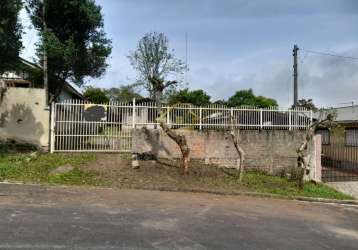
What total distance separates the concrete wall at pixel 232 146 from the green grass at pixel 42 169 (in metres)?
2.32

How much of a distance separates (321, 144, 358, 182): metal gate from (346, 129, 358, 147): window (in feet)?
1.22

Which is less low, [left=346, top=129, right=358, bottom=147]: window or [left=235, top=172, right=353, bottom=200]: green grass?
[left=346, top=129, right=358, bottom=147]: window

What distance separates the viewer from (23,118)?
18.0 m

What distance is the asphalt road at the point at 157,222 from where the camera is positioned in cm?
704

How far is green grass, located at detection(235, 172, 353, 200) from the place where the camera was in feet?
50.3

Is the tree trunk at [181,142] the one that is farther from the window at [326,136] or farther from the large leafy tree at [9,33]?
the window at [326,136]

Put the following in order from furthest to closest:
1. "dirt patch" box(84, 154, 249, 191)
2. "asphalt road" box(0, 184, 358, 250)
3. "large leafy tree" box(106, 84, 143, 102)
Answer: "large leafy tree" box(106, 84, 143, 102) < "dirt patch" box(84, 154, 249, 191) < "asphalt road" box(0, 184, 358, 250)

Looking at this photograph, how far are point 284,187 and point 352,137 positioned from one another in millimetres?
12036

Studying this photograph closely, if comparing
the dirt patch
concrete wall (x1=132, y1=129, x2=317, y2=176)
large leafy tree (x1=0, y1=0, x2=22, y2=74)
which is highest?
large leafy tree (x1=0, y1=0, x2=22, y2=74)

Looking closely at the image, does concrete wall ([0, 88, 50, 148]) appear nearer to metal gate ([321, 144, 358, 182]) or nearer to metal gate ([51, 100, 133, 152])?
metal gate ([51, 100, 133, 152])

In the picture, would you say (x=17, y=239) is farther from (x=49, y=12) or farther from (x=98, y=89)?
(x=98, y=89)

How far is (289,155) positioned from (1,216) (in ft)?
43.2

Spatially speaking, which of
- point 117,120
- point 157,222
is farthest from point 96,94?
point 157,222

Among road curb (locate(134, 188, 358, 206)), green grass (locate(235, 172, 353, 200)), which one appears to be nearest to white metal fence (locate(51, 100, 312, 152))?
green grass (locate(235, 172, 353, 200))
